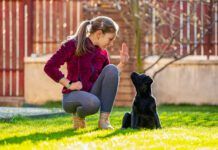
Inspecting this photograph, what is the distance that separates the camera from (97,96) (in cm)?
712

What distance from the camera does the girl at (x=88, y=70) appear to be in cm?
698

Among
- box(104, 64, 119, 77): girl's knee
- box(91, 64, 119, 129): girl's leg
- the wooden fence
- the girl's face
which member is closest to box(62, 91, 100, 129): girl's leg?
box(91, 64, 119, 129): girl's leg

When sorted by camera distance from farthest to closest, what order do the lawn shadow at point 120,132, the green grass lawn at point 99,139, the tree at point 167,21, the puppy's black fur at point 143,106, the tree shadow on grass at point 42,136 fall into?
the tree at point 167,21 → the puppy's black fur at point 143,106 → the lawn shadow at point 120,132 → the tree shadow on grass at point 42,136 → the green grass lawn at point 99,139

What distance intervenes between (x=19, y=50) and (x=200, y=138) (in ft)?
35.8

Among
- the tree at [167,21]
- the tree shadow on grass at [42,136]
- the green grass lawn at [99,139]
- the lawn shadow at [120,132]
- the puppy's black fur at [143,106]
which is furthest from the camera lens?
the tree at [167,21]

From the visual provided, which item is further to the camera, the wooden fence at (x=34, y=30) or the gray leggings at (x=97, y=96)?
the wooden fence at (x=34, y=30)

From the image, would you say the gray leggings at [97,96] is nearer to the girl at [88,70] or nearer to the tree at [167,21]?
the girl at [88,70]

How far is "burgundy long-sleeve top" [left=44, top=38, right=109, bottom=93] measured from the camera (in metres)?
6.99

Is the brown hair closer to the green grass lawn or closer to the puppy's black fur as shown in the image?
the puppy's black fur

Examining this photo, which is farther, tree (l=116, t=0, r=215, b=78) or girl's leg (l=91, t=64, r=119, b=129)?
tree (l=116, t=0, r=215, b=78)

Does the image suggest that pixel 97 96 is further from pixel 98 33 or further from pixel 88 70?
pixel 98 33

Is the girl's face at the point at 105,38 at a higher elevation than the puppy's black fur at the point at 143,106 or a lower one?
higher

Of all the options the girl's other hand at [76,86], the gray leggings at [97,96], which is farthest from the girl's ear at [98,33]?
the girl's other hand at [76,86]

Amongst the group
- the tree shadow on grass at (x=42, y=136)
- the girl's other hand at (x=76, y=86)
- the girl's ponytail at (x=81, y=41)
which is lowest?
the tree shadow on grass at (x=42, y=136)
